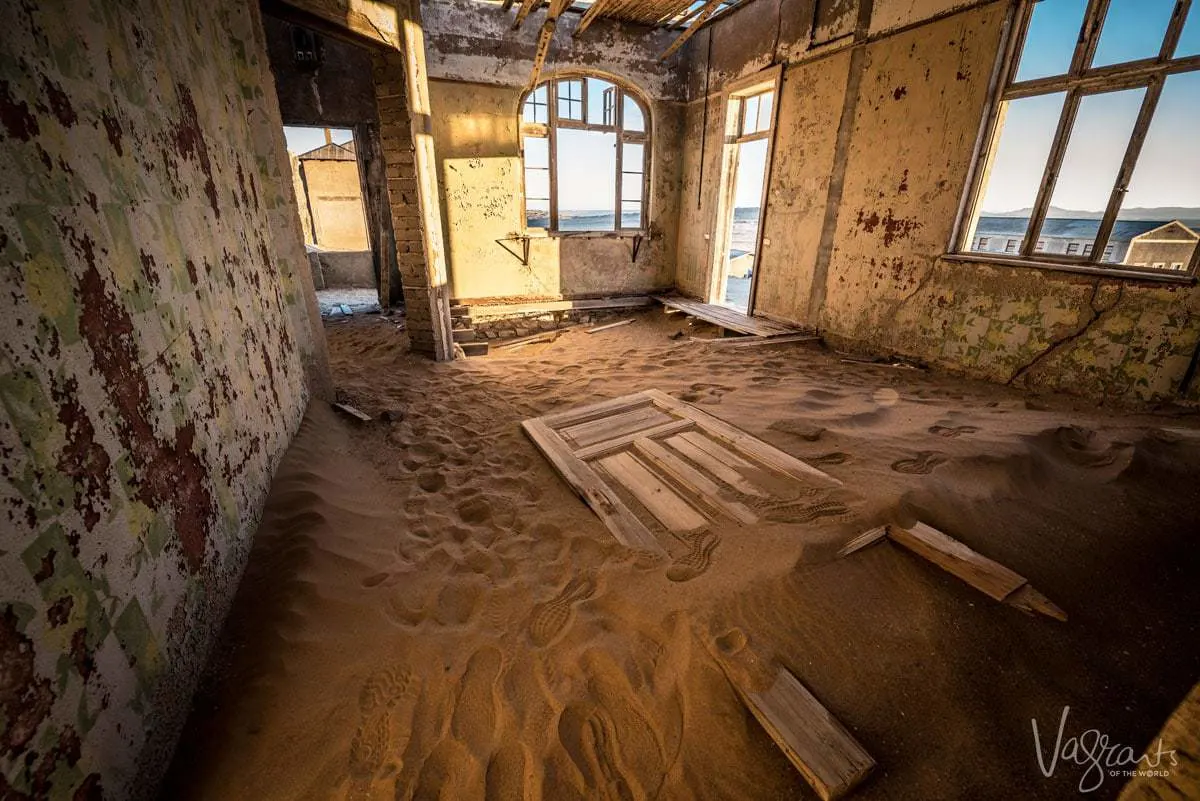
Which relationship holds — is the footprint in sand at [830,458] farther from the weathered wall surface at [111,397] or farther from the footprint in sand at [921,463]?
the weathered wall surface at [111,397]

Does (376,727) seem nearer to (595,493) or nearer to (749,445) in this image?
(595,493)

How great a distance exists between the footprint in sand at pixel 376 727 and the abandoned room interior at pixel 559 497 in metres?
0.01

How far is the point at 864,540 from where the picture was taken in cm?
218

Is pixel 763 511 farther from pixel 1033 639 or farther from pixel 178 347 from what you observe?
pixel 178 347

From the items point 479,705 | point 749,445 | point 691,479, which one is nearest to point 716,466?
point 691,479

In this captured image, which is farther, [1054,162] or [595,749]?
[1054,162]

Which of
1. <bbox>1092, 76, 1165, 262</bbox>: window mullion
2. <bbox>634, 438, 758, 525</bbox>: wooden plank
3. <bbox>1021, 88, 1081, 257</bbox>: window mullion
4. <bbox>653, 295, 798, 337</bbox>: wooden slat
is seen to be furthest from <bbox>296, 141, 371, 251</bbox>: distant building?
<bbox>1092, 76, 1165, 262</bbox>: window mullion

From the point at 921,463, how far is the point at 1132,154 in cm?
320

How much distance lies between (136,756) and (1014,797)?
251 cm

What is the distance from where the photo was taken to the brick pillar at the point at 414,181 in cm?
477

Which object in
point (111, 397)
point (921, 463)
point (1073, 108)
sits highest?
point (1073, 108)

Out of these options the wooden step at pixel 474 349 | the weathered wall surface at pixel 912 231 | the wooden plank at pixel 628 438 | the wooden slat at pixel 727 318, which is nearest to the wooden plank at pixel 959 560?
the wooden plank at pixel 628 438

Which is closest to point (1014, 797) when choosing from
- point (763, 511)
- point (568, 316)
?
point (763, 511)

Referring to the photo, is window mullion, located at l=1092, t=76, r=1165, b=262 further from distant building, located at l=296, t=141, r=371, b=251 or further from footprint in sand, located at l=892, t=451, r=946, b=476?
distant building, located at l=296, t=141, r=371, b=251
